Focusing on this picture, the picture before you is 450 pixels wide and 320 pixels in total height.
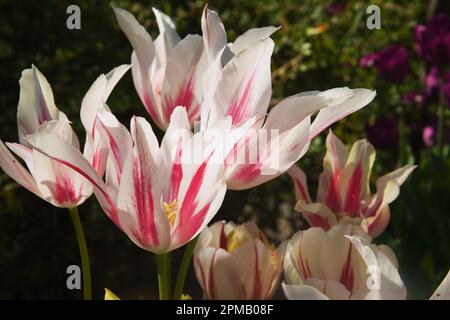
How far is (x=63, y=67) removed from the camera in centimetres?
192

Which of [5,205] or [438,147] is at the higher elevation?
[438,147]

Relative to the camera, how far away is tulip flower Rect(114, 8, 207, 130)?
585 mm

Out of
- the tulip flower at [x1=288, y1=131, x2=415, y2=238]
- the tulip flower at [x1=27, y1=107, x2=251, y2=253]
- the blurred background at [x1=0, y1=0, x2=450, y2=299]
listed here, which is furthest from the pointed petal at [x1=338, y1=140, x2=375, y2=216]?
the blurred background at [x1=0, y1=0, x2=450, y2=299]

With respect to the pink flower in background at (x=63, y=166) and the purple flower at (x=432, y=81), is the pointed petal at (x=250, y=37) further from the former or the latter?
the purple flower at (x=432, y=81)

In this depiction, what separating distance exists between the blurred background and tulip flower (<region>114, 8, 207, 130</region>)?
975 mm

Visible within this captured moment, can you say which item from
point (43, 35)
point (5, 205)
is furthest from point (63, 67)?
point (5, 205)

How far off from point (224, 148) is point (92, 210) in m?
1.61

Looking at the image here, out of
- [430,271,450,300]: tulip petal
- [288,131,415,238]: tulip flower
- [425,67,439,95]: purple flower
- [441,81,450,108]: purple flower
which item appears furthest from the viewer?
[425,67,439,95]: purple flower

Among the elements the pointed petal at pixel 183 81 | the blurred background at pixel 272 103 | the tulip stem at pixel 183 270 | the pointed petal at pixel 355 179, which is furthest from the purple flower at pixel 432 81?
the tulip stem at pixel 183 270

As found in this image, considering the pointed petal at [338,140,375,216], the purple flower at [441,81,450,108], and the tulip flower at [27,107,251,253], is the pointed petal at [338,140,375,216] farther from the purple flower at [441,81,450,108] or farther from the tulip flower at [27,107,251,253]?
the purple flower at [441,81,450,108]

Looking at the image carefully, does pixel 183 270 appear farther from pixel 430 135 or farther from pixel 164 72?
pixel 430 135

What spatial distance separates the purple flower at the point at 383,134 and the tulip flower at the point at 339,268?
1238 millimetres

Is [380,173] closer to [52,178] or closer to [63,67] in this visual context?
[63,67]
